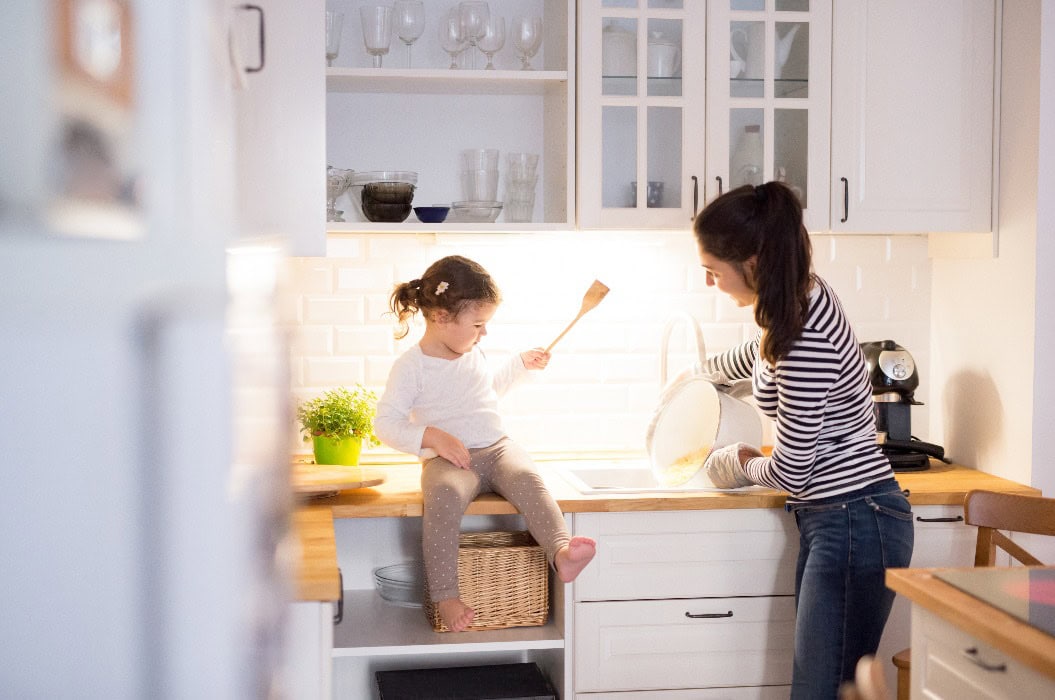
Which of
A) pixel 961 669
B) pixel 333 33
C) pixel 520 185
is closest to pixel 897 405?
pixel 520 185

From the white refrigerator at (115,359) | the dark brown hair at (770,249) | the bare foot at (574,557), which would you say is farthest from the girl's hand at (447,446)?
the white refrigerator at (115,359)

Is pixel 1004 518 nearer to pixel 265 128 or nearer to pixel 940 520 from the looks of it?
pixel 940 520

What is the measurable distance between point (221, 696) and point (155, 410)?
6 centimetres

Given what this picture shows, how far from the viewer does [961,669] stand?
1521 mm

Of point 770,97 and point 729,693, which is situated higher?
point 770,97

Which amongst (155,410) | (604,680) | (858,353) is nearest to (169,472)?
(155,410)

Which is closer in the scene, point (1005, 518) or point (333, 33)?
point (1005, 518)

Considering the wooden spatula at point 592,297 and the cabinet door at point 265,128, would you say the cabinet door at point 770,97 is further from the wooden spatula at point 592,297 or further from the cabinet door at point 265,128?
the cabinet door at point 265,128

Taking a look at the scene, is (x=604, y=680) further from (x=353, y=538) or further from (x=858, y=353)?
(x=858, y=353)

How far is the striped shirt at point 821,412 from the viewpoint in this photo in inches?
79.7

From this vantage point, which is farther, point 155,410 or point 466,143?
point 466,143

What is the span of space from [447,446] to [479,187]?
639mm

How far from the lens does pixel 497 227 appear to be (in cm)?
252

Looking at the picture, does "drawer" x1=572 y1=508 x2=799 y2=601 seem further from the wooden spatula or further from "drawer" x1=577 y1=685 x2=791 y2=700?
the wooden spatula
